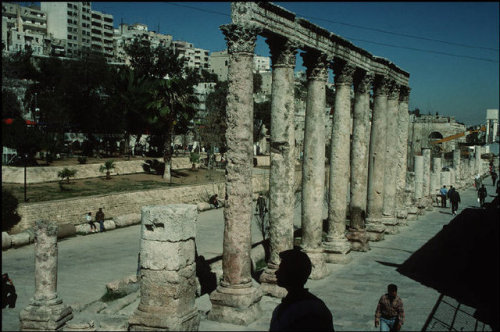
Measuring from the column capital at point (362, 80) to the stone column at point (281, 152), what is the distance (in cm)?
537

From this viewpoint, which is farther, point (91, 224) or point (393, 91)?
point (91, 224)

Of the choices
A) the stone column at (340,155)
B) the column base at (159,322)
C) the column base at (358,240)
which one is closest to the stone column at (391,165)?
the column base at (358,240)

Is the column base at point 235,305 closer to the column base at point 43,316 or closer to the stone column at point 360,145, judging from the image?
the column base at point 43,316

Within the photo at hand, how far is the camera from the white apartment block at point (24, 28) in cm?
8688

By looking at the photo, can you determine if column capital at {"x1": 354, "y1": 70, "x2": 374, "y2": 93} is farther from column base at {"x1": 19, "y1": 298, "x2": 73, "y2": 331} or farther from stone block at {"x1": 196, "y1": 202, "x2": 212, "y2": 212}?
stone block at {"x1": 196, "y1": 202, "x2": 212, "y2": 212}

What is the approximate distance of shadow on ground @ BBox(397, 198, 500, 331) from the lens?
5949mm

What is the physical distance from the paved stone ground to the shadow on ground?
1.80 ft

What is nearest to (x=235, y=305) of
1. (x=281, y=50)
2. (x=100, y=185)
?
(x=281, y=50)

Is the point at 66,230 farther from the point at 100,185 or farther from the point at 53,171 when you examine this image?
the point at 53,171

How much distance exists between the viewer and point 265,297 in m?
11.6

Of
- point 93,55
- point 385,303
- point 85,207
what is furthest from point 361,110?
point 93,55

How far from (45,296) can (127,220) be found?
17906 millimetres

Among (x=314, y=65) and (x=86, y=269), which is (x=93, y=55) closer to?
(x=86, y=269)

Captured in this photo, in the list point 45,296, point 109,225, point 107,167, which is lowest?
point 109,225
